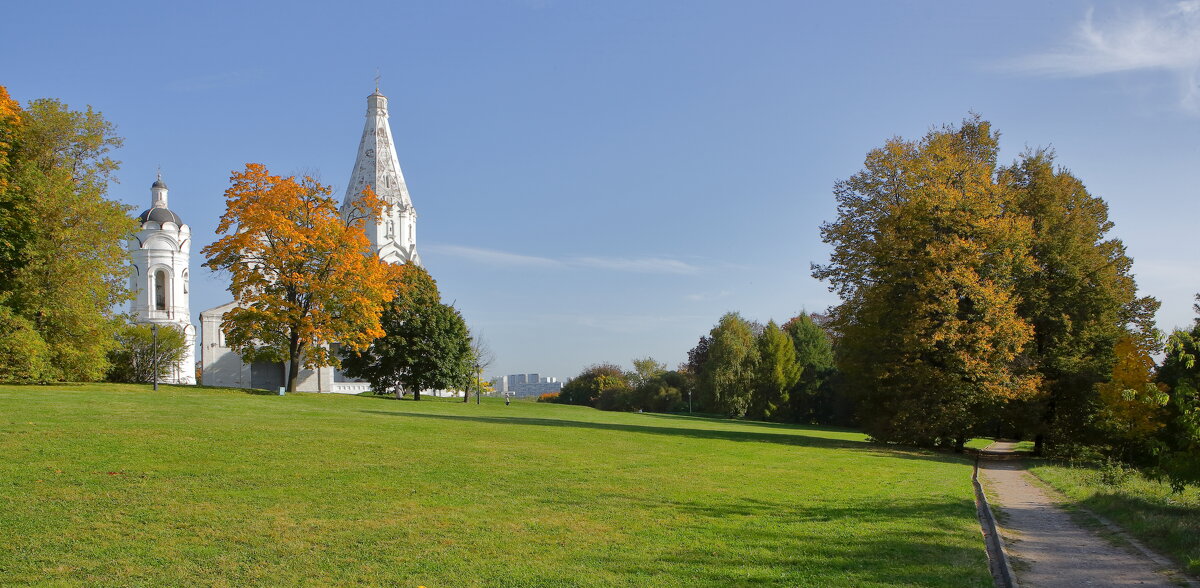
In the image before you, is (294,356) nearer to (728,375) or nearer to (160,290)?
(160,290)

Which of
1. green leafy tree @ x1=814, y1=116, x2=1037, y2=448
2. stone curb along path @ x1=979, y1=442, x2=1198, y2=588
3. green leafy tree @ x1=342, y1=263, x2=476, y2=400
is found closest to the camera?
stone curb along path @ x1=979, y1=442, x2=1198, y2=588

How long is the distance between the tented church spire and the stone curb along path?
6315 centimetres

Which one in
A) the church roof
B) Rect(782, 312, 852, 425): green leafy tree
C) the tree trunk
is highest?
the church roof

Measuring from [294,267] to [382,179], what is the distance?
38.8m

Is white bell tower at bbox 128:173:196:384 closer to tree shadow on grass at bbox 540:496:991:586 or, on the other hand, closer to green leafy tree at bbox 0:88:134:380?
green leafy tree at bbox 0:88:134:380

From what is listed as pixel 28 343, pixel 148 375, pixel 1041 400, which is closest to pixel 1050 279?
pixel 1041 400

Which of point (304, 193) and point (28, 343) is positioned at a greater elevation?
point (304, 193)

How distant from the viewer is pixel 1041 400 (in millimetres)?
31312

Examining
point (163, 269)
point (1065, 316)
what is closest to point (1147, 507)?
point (1065, 316)

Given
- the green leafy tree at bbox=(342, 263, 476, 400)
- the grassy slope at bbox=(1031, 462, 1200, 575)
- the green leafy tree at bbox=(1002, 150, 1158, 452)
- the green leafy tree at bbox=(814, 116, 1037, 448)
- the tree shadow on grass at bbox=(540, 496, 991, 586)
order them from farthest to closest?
the green leafy tree at bbox=(342, 263, 476, 400) < the green leafy tree at bbox=(1002, 150, 1158, 452) < the green leafy tree at bbox=(814, 116, 1037, 448) < the grassy slope at bbox=(1031, 462, 1200, 575) < the tree shadow on grass at bbox=(540, 496, 991, 586)

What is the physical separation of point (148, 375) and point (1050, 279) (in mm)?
47331

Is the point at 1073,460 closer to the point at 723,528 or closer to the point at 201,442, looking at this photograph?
the point at 723,528

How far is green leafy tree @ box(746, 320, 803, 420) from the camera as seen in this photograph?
68.6 m

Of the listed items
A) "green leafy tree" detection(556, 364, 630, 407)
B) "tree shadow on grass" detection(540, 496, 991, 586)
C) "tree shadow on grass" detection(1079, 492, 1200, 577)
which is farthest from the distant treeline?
"green leafy tree" detection(556, 364, 630, 407)
